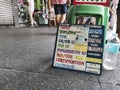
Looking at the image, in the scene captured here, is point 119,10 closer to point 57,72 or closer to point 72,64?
point 72,64

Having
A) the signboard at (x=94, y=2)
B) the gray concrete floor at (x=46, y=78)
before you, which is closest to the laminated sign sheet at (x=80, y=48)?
the gray concrete floor at (x=46, y=78)

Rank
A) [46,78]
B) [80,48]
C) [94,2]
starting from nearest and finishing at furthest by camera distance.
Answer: [46,78] < [80,48] < [94,2]

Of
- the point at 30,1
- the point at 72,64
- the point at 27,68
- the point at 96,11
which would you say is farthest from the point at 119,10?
the point at 30,1

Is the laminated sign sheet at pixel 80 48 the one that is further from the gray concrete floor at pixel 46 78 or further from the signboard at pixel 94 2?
the signboard at pixel 94 2

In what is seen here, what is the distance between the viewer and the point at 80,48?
149 centimetres

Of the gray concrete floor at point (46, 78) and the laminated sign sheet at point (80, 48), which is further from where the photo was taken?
the laminated sign sheet at point (80, 48)

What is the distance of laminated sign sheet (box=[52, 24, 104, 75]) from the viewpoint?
56.6 inches

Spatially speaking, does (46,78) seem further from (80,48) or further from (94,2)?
(94,2)

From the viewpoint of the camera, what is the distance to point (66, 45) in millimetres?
1544

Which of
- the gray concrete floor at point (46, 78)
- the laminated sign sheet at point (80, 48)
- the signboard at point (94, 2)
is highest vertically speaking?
the signboard at point (94, 2)

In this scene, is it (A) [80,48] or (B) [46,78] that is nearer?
(B) [46,78]

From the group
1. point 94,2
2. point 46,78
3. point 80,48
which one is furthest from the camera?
point 94,2

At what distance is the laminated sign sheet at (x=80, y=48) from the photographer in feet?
4.71

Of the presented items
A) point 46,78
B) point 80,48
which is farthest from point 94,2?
point 46,78
